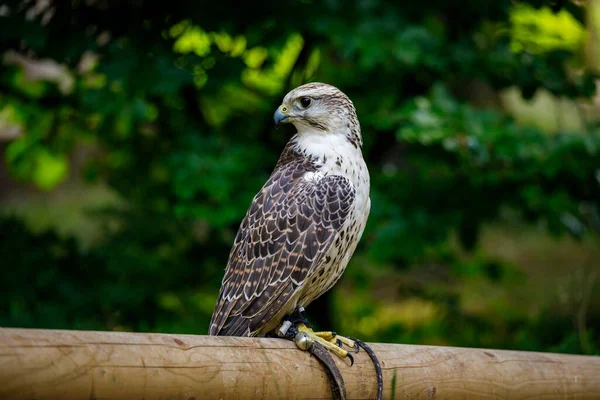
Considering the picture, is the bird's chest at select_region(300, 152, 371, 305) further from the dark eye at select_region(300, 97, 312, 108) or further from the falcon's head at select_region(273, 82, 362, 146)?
the dark eye at select_region(300, 97, 312, 108)

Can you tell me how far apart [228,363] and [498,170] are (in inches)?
93.1

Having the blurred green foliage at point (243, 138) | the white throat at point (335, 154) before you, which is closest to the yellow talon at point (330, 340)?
the white throat at point (335, 154)

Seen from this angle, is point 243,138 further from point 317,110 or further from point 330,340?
point 330,340

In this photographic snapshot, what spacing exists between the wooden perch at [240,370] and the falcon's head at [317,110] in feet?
2.78

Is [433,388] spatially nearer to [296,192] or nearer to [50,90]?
[296,192]

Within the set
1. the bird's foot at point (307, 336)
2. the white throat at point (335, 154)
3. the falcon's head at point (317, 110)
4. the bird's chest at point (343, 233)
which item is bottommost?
the bird's foot at point (307, 336)

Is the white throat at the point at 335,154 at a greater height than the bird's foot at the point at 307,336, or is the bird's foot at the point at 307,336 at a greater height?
the white throat at the point at 335,154

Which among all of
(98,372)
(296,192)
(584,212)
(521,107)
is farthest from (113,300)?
(521,107)

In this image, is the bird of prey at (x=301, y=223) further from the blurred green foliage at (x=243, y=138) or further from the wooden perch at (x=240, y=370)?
the blurred green foliage at (x=243, y=138)

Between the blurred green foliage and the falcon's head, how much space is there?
79 cm

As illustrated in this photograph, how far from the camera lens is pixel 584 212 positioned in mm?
4652

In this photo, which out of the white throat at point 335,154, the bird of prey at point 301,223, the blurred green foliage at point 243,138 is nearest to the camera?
the bird of prey at point 301,223

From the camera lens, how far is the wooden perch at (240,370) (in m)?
1.63

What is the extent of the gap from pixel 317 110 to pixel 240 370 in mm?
1123
